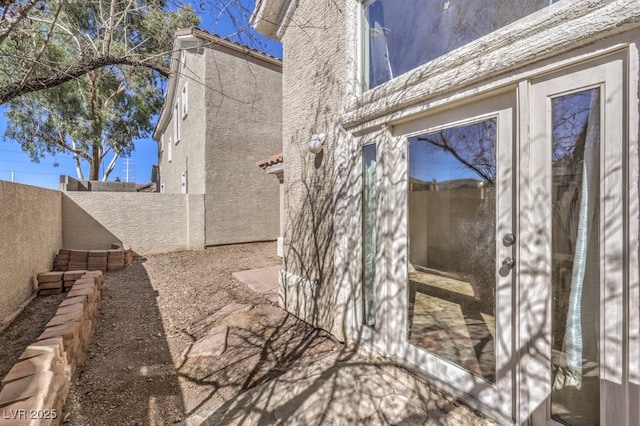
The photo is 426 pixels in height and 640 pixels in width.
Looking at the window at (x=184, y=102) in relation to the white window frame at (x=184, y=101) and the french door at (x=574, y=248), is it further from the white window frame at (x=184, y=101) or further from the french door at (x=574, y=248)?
the french door at (x=574, y=248)

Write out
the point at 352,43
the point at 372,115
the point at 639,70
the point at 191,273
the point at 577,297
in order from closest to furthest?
the point at 639,70 < the point at 577,297 < the point at 372,115 < the point at 352,43 < the point at 191,273

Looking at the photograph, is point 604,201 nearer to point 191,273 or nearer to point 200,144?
point 191,273

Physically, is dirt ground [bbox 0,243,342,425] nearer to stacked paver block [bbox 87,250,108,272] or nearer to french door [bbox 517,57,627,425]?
stacked paver block [bbox 87,250,108,272]

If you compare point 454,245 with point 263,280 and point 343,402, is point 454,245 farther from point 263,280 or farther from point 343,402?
point 263,280

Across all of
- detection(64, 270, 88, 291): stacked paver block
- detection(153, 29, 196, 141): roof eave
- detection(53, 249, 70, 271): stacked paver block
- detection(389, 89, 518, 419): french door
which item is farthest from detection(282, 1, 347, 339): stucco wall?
detection(153, 29, 196, 141): roof eave

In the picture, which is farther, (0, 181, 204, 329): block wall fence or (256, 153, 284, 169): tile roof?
(256, 153, 284, 169): tile roof

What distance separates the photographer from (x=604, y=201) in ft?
6.05

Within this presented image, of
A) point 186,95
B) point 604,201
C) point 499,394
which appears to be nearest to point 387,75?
point 604,201

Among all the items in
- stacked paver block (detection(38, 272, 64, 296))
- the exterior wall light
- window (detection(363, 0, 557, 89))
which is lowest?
stacked paver block (detection(38, 272, 64, 296))

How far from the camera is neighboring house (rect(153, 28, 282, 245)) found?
10727mm

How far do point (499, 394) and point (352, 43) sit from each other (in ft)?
12.8

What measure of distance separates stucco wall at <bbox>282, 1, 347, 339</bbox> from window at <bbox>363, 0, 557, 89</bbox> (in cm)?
39

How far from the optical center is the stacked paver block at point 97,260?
7468mm

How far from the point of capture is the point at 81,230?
8.70m
